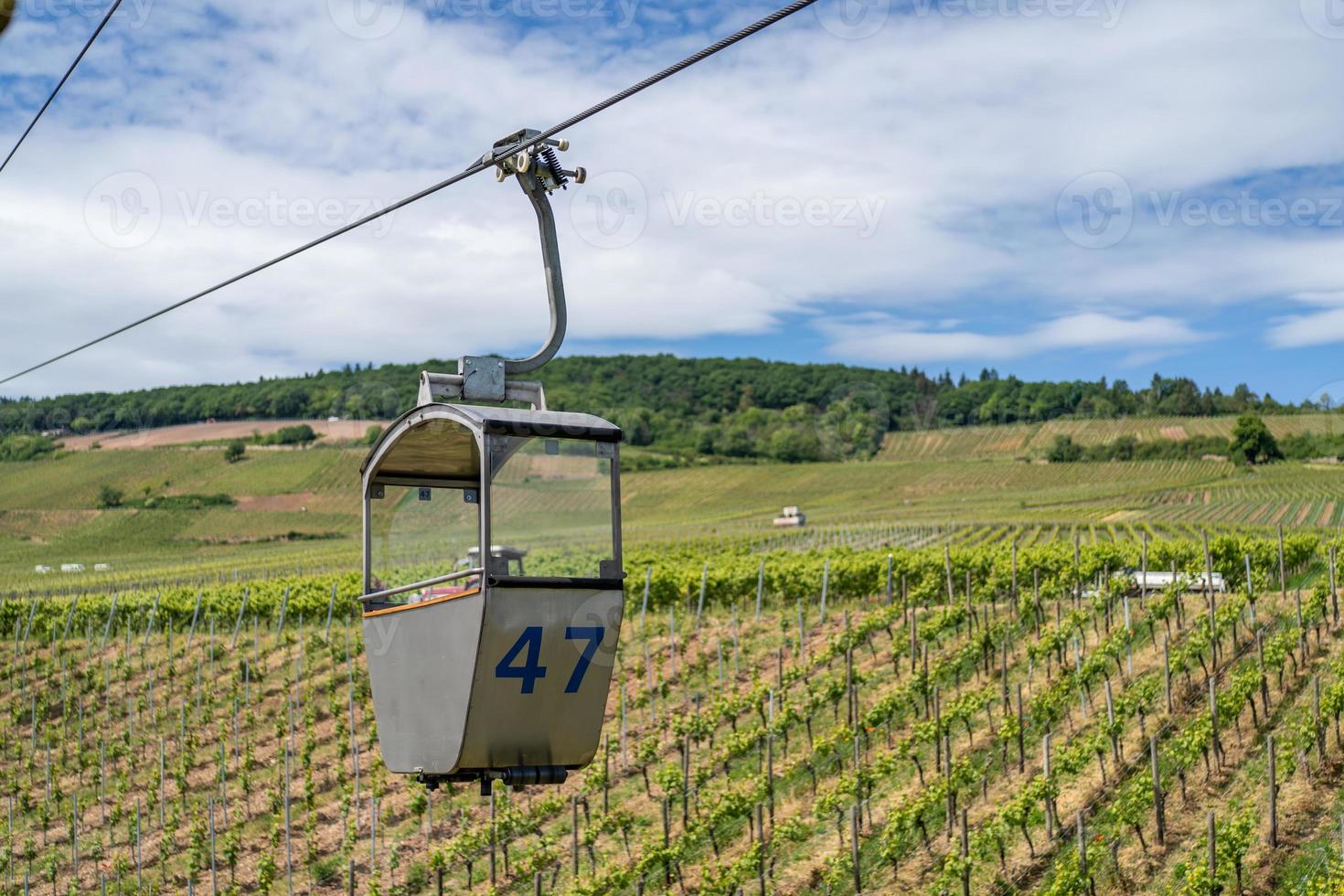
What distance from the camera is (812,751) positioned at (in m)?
22.3

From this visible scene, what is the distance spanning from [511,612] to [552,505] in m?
0.73

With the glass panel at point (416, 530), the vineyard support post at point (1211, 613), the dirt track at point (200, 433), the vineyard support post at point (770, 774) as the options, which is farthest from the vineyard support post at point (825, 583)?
the dirt track at point (200, 433)

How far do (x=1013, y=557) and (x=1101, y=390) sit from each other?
11480cm

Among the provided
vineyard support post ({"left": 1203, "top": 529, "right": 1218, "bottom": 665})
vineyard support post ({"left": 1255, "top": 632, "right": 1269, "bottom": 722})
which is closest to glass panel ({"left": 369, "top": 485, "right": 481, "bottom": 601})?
vineyard support post ({"left": 1255, "top": 632, "right": 1269, "bottom": 722})

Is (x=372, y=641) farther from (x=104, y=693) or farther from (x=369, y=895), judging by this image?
(x=104, y=693)

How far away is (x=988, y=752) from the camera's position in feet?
69.5

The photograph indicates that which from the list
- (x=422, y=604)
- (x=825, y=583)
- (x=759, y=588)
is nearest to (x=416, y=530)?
(x=422, y=604)

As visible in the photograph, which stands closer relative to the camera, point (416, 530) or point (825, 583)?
point (416, 530)

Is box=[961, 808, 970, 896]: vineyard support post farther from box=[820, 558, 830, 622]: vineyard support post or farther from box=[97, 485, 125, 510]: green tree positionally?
box=[97, 485, 125, 510]: green tree

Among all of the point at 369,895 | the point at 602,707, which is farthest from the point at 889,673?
the point at 602,707

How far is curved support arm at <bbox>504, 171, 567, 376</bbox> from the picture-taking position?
8.91 metres

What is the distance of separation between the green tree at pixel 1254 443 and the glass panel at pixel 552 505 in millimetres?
81873

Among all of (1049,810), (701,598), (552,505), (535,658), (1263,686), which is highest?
(552,505)

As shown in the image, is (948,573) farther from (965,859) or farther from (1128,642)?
(965,859)
